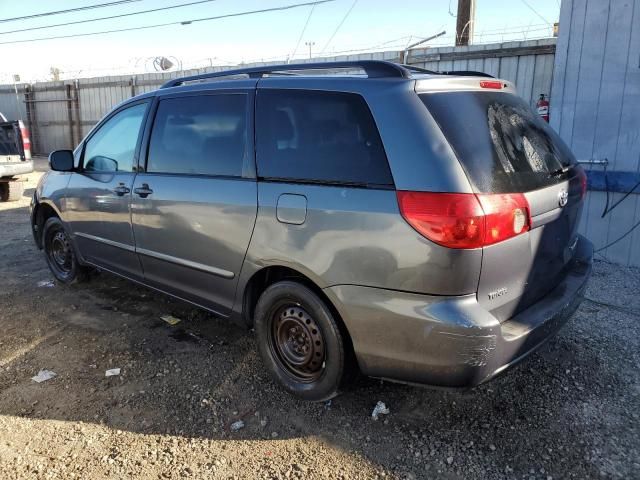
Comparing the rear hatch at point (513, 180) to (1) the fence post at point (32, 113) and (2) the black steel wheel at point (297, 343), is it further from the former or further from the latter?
(1) the fence post at point (32, 113)

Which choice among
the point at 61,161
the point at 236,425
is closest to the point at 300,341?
the point at 236,425

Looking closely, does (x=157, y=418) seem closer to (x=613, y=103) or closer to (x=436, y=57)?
(x=613, y=103)

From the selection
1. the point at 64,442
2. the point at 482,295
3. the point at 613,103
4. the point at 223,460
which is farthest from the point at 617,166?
the point at 64,442

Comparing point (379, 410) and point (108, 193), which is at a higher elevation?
point (108, 193)

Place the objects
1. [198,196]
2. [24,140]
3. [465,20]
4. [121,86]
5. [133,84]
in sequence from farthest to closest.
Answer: [121,86]
[133,84]
[465,20]
[24,140]
[198,196]

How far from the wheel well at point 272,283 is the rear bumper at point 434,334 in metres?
0.12

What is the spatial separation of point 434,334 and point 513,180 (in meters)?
0.83

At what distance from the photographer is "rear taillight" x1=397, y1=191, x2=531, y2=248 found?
2.20m

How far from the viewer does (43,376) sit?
10.8 ft

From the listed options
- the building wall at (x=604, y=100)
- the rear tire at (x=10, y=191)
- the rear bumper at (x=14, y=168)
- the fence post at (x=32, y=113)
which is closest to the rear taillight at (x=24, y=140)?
the rear bumper at (x=14, y=168)

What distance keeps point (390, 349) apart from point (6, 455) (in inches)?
79.1

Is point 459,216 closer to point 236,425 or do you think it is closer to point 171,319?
point 236,425

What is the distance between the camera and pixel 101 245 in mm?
4285

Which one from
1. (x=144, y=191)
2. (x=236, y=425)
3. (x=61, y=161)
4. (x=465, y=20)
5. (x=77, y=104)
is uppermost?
(x=465, y=20)
